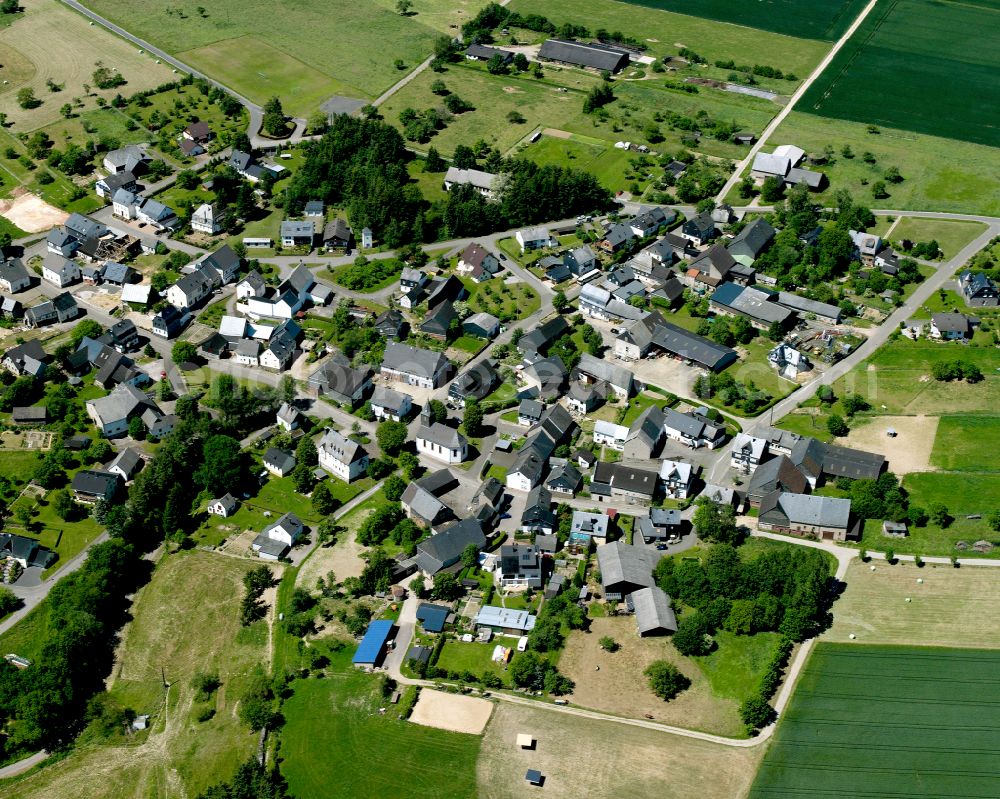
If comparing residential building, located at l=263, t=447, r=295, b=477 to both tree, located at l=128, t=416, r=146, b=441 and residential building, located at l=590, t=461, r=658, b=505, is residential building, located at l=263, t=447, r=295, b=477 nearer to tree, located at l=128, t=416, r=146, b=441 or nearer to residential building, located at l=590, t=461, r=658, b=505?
tree, located at l=128, t=416, r=146, b=441

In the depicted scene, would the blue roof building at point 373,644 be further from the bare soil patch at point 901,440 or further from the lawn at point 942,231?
the lawn at point 942,231

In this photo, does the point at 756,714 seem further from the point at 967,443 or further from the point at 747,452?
the point at 967,443

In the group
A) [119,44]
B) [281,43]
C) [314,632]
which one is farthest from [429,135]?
[314,632]

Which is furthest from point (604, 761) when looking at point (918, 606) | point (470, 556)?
point (918, 606)

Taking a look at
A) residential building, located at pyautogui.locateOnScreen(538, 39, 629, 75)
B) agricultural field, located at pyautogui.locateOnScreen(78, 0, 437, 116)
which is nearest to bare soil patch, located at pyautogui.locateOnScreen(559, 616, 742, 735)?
agricultural field, located at pyautogui.locateOnScreen(78, 0, 437, 116)

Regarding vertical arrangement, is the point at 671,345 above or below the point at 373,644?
above

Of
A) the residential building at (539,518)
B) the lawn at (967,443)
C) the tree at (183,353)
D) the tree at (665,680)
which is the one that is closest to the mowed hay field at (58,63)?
the tree at (183,353)

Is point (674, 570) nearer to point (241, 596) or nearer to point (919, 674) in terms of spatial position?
point (919, 674)

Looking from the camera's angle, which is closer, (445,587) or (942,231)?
(445,587)
